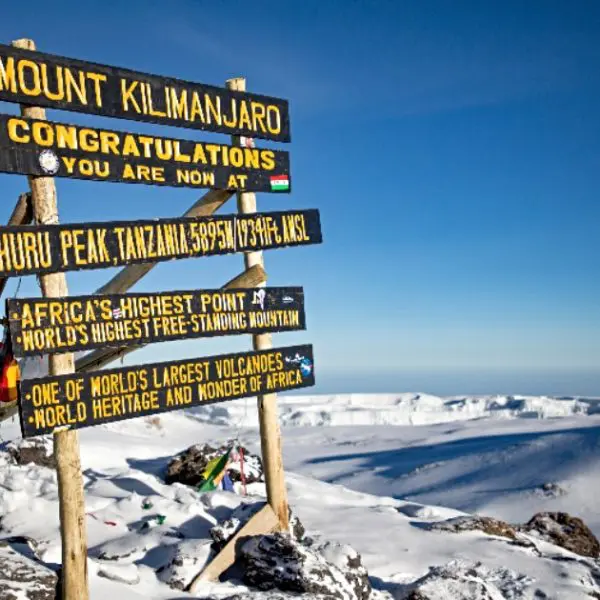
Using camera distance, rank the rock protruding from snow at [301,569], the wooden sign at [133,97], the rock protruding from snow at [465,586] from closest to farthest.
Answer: the wooden sign at [133,97], the rock protruding from snow at [301,569], the rock protruding from snow at [465,586]

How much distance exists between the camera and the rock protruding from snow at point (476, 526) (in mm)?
10406

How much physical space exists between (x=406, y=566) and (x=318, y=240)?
4.36 metres

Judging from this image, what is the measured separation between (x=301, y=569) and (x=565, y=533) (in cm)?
654

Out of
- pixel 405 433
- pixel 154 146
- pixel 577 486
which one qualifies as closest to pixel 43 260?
pixel 154 146

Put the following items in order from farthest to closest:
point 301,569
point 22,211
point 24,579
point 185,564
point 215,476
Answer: point 215,476 → point 185,564 → point 301,569 → point 22,211 → point 24,579

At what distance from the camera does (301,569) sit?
6855 mm

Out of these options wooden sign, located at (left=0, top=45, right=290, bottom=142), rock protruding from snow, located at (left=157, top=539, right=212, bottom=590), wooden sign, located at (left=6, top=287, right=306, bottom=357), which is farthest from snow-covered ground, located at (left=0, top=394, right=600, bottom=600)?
wooden sign, located at (left=0, top=45, right=290, bottom=142)

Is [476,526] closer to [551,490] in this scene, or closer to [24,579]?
[24,579]

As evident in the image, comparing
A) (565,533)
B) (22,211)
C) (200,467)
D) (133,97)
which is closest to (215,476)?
(200,467)

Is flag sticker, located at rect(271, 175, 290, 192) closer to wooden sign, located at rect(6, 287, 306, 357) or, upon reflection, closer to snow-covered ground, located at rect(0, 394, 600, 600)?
wooden sign, located at rect(6, 287, 306, 357)

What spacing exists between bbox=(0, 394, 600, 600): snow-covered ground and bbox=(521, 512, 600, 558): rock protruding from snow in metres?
0.69

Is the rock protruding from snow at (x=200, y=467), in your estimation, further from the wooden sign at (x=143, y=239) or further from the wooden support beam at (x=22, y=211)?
the wooden support beam at (x=22, y=211)

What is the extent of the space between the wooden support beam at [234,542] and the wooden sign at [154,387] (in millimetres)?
1495

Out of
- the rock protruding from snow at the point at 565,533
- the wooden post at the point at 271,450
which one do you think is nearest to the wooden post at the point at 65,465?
the wooden post at the point at 271,450
